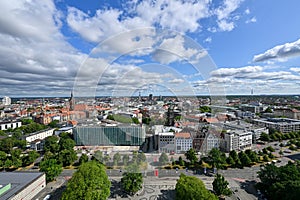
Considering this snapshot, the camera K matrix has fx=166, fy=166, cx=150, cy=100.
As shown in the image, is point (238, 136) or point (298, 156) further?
point (238, 136)

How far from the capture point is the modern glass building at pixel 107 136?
7976 millimetres

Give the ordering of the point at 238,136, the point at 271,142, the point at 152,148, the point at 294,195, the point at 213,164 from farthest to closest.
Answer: the point at 271,142 < the point at 238,136 < the point at 152,148 < the point at 213,164 < the point at 294,195

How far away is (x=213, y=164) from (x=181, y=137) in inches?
66.0

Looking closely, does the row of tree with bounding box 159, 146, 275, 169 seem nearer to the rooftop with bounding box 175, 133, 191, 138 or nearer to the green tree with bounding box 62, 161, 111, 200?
the rooftop with bounding box 175, 133, 191, 138

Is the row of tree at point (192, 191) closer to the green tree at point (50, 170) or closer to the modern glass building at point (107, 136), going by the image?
the modern glass building at point (107, 136)

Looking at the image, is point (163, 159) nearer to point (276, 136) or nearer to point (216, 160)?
point (216, 160)

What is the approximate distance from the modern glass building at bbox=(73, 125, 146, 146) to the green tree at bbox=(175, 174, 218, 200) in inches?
157

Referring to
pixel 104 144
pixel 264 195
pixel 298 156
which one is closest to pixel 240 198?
pixel 264 195

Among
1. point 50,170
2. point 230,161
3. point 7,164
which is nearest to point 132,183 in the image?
point 50,170

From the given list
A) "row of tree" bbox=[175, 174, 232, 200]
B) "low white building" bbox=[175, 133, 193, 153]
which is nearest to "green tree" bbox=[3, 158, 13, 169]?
"row of tree" bbox=[175, 174, 232, 200]

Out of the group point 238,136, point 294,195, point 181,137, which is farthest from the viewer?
point 238,136

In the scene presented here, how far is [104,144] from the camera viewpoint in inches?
344

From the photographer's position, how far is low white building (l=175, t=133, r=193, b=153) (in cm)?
727

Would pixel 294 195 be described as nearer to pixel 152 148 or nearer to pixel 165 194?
pixel 165 194
